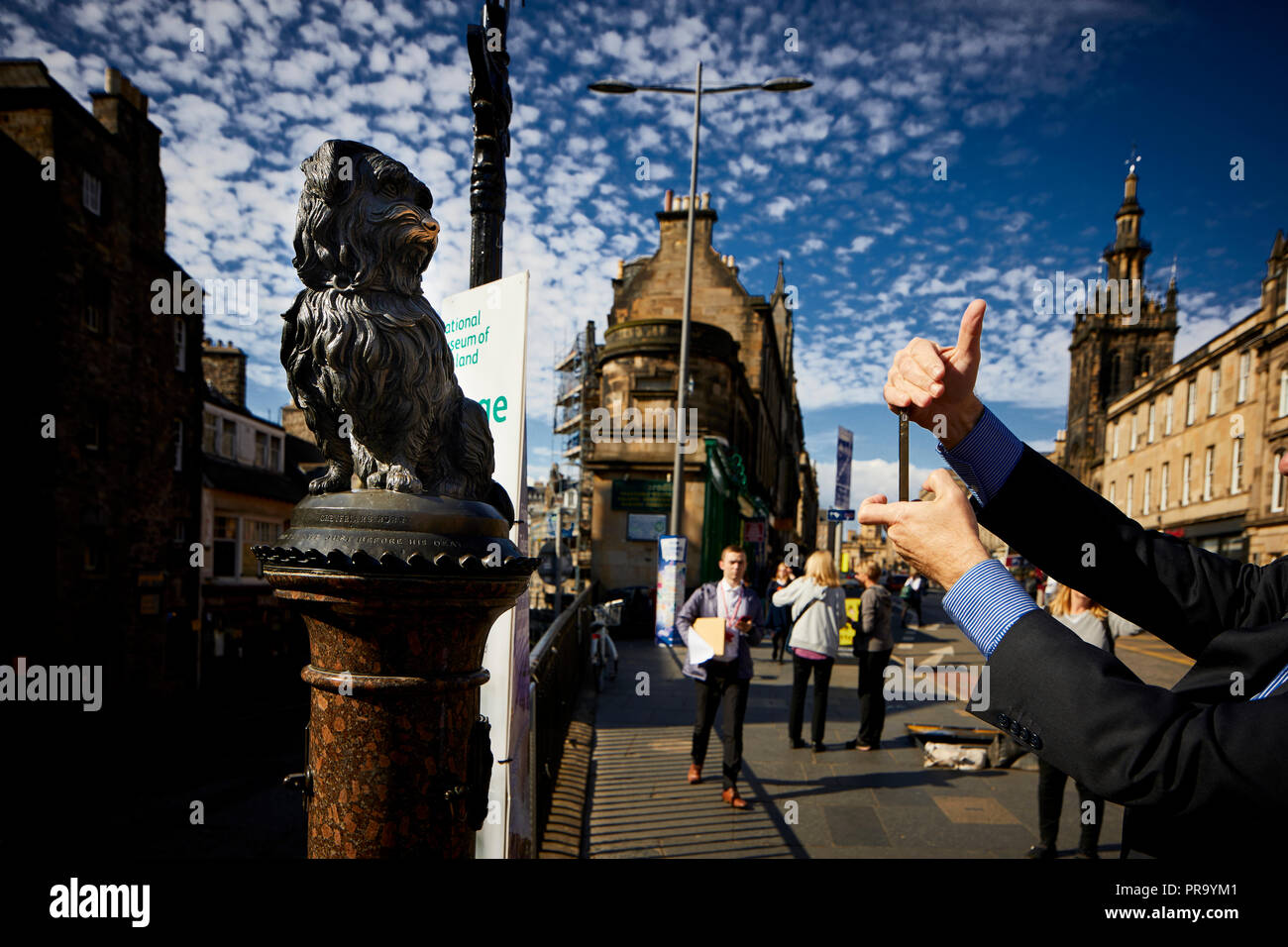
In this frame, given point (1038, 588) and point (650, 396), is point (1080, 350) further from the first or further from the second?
point (650, 396)

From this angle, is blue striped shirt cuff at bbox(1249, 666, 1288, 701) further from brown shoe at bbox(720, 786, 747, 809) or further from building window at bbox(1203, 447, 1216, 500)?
building window at bbox(1203, 447, 1216, 500)

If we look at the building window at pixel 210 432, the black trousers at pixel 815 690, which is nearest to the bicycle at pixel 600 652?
the black trousers at pixel 815 690

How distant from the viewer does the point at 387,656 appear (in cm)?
201

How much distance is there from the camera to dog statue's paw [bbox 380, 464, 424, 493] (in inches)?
91.0

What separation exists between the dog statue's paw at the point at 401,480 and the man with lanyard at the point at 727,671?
406cm

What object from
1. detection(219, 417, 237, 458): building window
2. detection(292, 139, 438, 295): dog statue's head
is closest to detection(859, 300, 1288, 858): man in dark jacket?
detection(292, 139, 438, 295): dog statue's head

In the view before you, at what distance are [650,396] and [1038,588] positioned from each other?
1437cm

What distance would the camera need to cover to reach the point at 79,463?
16.8 metres

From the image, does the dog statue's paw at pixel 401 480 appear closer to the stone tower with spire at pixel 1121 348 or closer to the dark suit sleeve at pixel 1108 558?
the dark suit sleeve at pixel 1108 558

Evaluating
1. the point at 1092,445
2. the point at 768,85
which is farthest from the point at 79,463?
the point at 1092,445

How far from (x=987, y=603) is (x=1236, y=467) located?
41.9 metres

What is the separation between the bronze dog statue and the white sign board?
3.50ft

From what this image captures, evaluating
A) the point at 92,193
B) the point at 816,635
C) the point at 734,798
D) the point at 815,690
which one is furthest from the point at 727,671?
the point at 92,193
